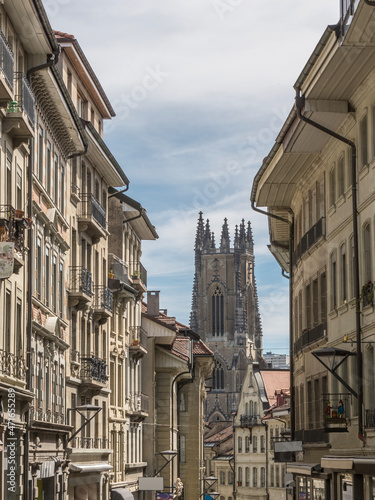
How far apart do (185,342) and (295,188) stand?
3318 centimetres

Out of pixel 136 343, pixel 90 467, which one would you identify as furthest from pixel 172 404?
pixel 90 467

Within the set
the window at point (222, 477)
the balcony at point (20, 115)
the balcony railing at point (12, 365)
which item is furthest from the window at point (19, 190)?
the window at point (222, 477)

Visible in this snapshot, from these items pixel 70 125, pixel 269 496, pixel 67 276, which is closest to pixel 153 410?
pixel 67 276

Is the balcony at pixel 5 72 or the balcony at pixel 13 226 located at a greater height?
the balcony at pixel 5 72

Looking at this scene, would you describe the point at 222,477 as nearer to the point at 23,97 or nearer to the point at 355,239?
the point at 355,239

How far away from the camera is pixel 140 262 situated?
62.0 meters

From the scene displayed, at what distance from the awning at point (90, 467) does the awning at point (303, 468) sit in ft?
24.2

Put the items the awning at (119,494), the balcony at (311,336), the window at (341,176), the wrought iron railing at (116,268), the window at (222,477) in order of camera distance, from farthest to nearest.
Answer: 1. the window at (222,477)
2. the wrought iron railing at (116,268)
3. the awning at (119,494)
4. the balcony at (311,336)
5. the window at (341,176)

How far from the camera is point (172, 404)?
216ft

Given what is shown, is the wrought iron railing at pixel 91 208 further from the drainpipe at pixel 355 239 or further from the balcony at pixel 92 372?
the drainpipe at pixel 355 239

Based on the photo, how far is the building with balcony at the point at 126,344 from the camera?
50438 mm

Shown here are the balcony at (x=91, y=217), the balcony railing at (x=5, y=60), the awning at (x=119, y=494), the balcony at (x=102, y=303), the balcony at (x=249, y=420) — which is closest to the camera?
the balcony railing at (x=5, y=60)

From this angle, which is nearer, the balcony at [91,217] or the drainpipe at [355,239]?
the drainpipe at [355,239]

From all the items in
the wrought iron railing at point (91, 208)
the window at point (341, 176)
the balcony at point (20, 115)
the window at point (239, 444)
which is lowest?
the window at point (239, 444)
